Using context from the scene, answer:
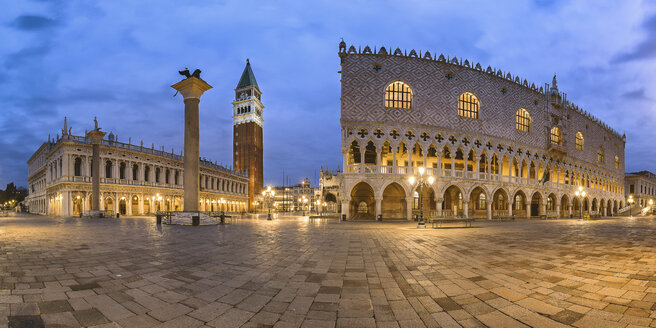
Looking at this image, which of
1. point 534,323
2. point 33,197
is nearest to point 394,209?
point 534,323

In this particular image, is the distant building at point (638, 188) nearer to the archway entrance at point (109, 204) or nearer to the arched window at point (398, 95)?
the arched window at point (398, 95)

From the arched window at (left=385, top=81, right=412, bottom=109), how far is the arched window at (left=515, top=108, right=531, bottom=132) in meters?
16.8

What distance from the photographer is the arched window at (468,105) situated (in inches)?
1285

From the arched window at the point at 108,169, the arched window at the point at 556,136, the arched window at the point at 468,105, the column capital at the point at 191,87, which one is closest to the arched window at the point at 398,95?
the arched window at the point at 468,105

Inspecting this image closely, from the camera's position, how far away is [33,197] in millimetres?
64875

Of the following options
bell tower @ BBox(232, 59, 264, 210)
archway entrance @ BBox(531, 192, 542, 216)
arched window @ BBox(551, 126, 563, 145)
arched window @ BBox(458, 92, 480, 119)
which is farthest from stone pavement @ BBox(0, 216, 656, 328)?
bell tower @ BBox(232, 59, 264, 210)

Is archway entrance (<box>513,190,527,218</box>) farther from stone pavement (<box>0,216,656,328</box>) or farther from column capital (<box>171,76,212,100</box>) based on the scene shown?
column capital (<box>171,76,212,100</box>)

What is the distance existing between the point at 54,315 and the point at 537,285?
7.95 meters

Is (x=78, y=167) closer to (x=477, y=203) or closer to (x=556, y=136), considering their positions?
(x=477, y=203)

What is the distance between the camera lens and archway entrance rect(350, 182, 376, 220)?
3179cm

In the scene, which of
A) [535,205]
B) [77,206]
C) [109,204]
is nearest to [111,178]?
[109,204]

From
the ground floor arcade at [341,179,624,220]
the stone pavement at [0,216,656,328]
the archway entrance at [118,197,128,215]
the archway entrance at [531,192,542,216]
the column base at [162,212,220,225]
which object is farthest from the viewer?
the archway entrance at [118,197,128,215]

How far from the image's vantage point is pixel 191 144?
21219mm

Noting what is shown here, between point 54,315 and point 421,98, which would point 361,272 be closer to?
point 54,315
